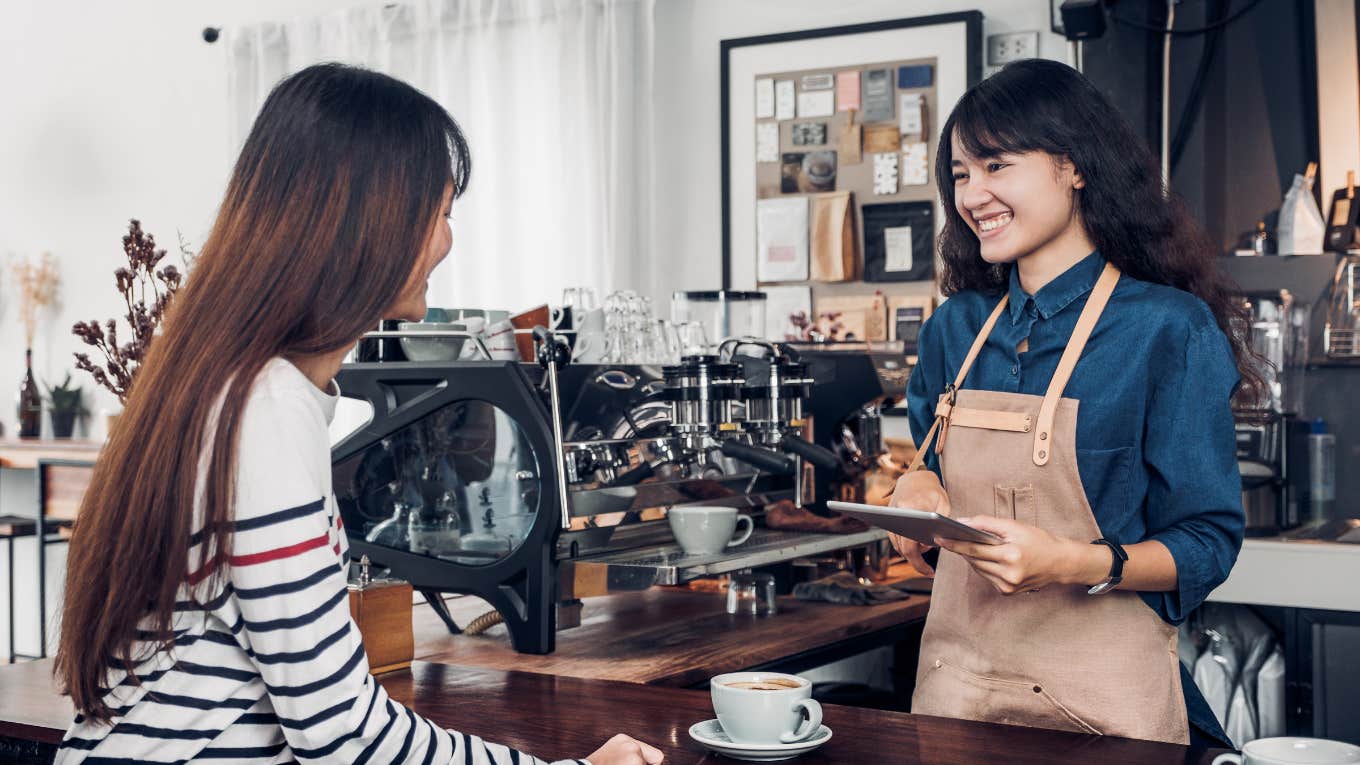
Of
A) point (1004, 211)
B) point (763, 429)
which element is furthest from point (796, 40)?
point (1004, 211)

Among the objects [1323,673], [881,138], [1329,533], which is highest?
[881,138]

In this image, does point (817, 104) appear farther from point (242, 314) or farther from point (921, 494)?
point (242, 314)

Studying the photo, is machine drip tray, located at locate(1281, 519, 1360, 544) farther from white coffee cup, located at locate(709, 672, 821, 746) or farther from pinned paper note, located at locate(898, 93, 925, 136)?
white coffee cup, located at locate(709, 672, 821, 746)

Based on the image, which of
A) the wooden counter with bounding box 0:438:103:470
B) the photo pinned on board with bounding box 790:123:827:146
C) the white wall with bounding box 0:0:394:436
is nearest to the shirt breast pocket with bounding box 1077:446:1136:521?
the photo pinned on board with bounding box 790:123:827:146

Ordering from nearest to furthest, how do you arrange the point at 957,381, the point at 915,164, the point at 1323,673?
the point at 957,381 < the point at 1323,673 < the point at 915,164

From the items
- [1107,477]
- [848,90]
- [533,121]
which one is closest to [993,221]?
[1107,477]

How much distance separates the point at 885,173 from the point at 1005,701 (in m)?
2.58

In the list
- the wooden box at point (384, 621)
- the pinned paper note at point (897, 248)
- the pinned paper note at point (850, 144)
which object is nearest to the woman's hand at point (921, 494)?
the wooden box at point (384, 621)

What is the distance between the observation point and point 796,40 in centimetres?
402

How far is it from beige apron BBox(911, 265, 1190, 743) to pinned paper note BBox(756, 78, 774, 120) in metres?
2.59

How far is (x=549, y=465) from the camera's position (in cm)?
187

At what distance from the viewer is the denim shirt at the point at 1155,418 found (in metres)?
1.47

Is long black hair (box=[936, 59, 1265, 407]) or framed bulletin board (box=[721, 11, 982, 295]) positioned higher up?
framed bulletin board (box=[721, 11, 982, 295])

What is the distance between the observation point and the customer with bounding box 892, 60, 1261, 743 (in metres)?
1.48
